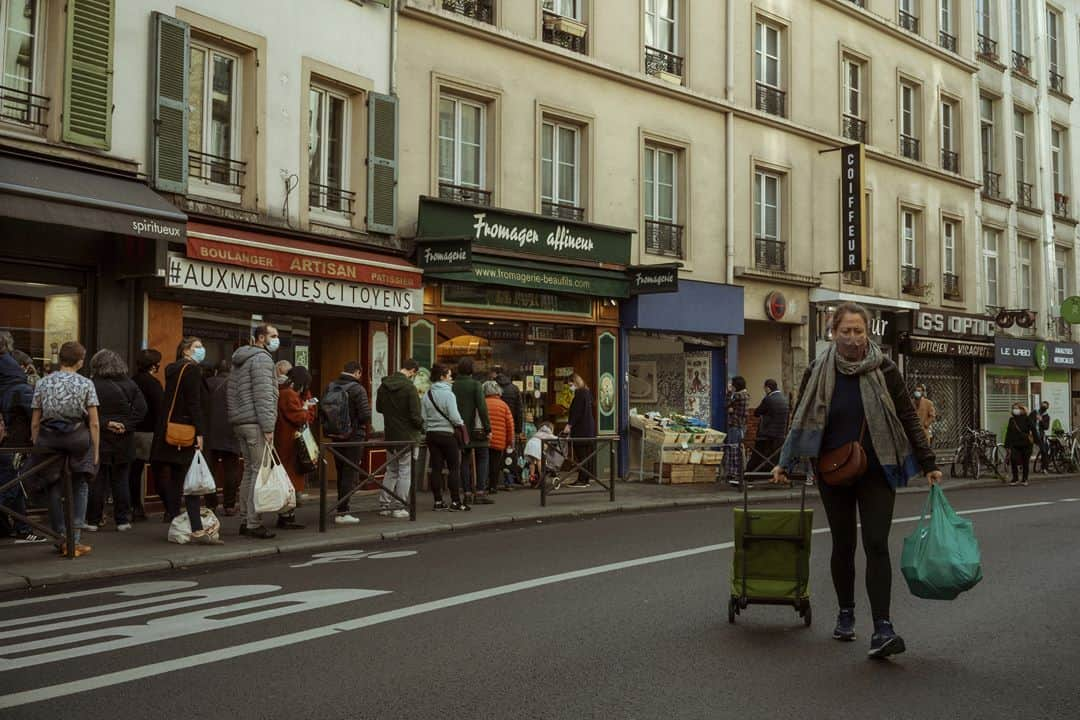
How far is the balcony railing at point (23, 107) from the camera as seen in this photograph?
38.6 ft

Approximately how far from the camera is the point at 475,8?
57.2ft

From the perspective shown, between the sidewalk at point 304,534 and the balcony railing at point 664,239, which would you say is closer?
the sidewalk at point 304,534

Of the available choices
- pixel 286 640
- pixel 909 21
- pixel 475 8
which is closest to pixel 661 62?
pixel 475 8

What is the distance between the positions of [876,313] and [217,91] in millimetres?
16162

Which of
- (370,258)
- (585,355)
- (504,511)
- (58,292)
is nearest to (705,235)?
(585,355)

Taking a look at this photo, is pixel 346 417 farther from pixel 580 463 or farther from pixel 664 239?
Result: pixel 664 239

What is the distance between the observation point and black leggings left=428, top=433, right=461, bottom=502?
41.8ft

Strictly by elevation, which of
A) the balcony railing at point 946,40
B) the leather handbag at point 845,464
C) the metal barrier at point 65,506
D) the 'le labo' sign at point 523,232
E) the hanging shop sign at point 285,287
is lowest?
the metal barrier at point 65,506

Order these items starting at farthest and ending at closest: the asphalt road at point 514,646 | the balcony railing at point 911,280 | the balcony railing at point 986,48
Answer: the balcony railing at point 986,48, the balcony railing at point 911,280, the asphalt road at point 514,646

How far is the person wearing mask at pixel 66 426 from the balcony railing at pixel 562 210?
1005 centimetres

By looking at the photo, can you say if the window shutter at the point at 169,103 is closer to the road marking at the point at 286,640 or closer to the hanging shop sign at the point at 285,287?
the hanging shop sign at the point at 285,287

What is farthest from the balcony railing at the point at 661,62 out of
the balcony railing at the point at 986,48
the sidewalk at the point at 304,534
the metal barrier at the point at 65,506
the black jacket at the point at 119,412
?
the metal barrier at the point at 65,506

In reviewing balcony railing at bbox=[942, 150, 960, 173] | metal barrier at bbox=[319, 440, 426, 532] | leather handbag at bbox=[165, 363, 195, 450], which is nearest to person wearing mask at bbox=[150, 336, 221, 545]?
leather handbag at bbox=[165, 363, 195, 450]

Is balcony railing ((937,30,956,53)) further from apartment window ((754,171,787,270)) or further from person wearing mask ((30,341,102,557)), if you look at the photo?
person wearing mask ((30,341,102,557))
